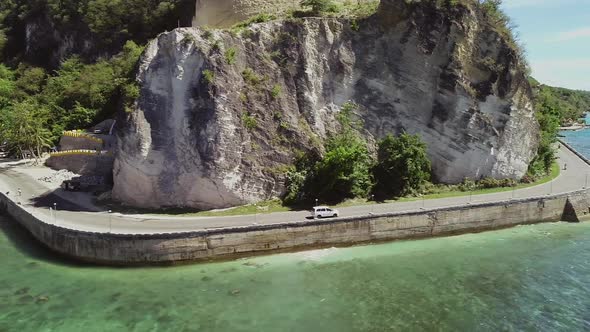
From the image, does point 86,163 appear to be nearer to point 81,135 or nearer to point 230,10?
point 81,135

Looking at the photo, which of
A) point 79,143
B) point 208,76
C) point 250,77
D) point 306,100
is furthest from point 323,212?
point 79,143

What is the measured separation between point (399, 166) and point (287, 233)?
10.5 m

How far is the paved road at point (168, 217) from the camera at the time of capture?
1025 inches

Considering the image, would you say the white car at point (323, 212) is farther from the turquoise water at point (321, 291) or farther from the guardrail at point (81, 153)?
the guardrail at point (81, 153)

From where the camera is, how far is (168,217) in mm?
27656

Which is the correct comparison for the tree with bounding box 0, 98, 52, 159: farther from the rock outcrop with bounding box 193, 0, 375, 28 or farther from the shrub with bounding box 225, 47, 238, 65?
the shrub with bounding box 225, 47, 238, 65

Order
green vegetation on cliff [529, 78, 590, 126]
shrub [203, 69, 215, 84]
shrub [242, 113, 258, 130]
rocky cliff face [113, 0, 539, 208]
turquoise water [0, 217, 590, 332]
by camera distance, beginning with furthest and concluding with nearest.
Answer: green vegetation on cliff [529, 78, 590, 126]
shrub [242, 113, 258, 130]
shrub [203, 69, 215, 84]
rocky cliff face [113, 0, 539, 208]
turquoise water [0, 217, 590, 332]

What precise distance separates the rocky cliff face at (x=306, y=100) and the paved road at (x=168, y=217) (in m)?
2.12

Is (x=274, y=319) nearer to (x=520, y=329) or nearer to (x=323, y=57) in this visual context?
(x=520, y=329)

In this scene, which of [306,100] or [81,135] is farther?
[81,135]

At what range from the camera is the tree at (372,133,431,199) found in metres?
32.5

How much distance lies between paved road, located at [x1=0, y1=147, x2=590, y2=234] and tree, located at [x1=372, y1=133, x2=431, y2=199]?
180 cm

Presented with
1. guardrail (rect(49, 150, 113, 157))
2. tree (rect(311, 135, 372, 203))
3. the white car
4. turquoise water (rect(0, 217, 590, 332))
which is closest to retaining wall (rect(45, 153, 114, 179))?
guardrail (rect(49, 150, 113, 157))

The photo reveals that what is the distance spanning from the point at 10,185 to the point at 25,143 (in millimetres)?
9915
